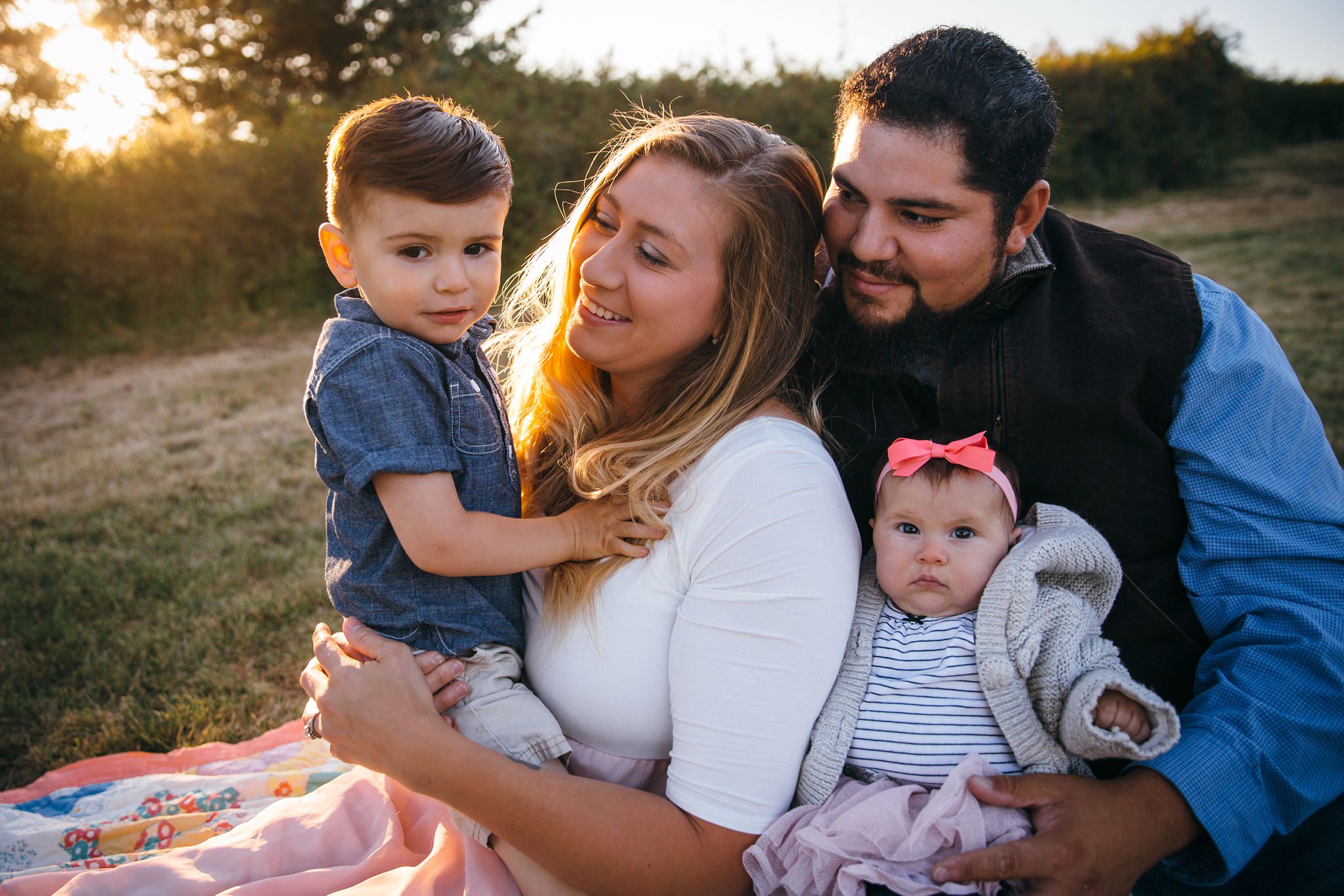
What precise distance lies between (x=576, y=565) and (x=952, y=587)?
2.68 ft

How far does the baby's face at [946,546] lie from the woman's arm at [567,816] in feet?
2.11

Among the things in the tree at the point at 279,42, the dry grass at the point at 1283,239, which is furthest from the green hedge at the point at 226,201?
the dry grass at the point at 1283,239

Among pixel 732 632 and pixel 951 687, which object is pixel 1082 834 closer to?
pixel 951 687

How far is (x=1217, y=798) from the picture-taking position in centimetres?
177

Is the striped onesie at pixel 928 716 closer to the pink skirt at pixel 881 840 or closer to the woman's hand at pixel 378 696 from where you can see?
the pink skirt at pixel 881 840

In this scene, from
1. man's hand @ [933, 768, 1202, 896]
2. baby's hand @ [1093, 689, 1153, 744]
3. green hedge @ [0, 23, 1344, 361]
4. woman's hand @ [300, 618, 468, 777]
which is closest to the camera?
man's hand @ [933, 768, 1202, 896]

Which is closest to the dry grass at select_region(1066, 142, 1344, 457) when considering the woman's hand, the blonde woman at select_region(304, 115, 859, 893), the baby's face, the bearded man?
the bearded man

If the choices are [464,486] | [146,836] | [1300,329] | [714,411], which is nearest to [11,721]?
[146,836]

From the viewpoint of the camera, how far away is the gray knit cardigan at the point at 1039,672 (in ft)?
5.57

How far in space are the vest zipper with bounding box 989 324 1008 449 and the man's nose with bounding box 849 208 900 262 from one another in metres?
0.35

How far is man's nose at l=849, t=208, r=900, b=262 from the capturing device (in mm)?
2283

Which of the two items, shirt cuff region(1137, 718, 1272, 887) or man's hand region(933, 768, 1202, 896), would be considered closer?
man's hand region(933, 768, 1202, 896)

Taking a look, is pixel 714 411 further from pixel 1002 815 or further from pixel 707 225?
pixel 1002 815

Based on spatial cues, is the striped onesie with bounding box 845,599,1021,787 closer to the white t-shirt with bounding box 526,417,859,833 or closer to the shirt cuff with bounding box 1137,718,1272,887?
the white t-shirt with bounding box 526,417,859,833
